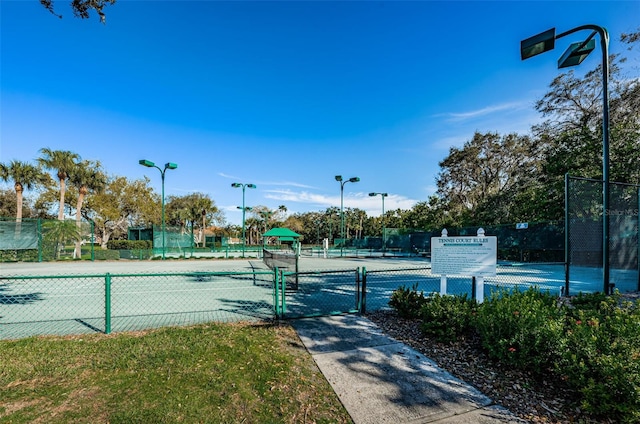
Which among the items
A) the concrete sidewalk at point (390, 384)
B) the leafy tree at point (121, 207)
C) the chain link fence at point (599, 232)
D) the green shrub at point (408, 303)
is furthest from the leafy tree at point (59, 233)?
the chain link fence at point (599, 232)

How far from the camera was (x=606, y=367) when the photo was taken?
8.75 feet

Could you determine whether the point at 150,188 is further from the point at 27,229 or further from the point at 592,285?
the point at 592,285

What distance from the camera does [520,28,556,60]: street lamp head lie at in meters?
5.49

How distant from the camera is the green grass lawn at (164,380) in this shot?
2.76 meters

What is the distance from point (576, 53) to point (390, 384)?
23.0 ft

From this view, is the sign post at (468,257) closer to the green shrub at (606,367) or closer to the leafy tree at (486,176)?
the green shrub at (606,367)

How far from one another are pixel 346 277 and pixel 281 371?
8.73 meters

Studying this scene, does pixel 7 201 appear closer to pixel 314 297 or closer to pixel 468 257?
pixel 314 297

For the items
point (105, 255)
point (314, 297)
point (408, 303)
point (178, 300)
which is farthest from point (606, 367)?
point (105, 255)

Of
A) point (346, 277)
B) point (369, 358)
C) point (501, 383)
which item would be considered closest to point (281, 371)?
point (369, 358)

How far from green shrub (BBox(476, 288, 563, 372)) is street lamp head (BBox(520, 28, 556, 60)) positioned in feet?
15.5

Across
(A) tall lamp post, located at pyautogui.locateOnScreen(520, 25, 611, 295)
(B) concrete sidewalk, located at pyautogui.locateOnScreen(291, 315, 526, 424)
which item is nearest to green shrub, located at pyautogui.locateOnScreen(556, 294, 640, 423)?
(B) concrete sidewalk, located at pyautogui.locateOnScreen(291, 315, 526, 424)

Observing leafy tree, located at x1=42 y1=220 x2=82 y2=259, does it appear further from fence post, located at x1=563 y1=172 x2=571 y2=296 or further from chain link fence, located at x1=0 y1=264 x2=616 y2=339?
fence post, located at x1=563 y1=172 x2=571 y2=296

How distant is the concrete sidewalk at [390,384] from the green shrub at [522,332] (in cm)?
76
